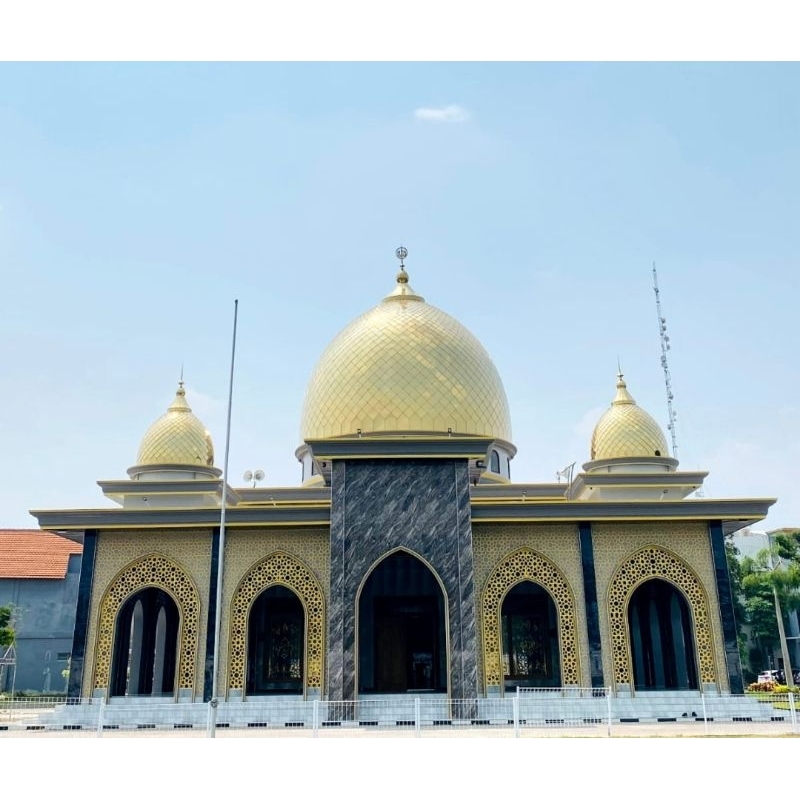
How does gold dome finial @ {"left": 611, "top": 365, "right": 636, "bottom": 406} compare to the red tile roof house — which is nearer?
gold dome finial @ {"left": 611, "top": 365, "right": 636, "bottom": 406}

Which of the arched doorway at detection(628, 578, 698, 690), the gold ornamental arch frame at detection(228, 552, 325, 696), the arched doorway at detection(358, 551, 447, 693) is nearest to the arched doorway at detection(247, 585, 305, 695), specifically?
the gold ornamental arch frame at detection(228, 552, 325, 696)

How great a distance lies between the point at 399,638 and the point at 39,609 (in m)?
21.1

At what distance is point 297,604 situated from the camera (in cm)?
2098

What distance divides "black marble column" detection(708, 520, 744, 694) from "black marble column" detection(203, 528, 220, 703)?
39.8 feet

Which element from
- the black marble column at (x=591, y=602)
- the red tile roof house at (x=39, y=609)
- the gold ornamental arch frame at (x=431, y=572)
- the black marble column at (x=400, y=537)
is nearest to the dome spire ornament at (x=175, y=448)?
the black marble column at (x=400, y=537)

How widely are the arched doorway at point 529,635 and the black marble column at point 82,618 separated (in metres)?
10.6

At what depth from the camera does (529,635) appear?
21.5 metres

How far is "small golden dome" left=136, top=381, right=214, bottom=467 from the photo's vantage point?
23.6m

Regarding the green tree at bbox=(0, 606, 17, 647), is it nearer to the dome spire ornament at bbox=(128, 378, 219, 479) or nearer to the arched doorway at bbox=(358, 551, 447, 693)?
the dome spire ornament at bbox=(128, 378, 219, 479)

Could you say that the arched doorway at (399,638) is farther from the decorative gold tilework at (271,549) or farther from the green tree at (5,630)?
the green tree at (5,630)

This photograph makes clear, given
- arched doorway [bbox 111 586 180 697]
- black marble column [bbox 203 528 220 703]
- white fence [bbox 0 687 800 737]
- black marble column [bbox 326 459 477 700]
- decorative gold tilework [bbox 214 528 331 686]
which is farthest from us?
arched doorway [bbox 111 586 180 697]

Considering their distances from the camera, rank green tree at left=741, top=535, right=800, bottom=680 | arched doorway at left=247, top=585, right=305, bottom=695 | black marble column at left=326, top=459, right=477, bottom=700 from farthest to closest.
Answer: green tree at left=741, top=535, right=800, bottom=680, arched doorway at left=247, top=585, right=305, bottom=695, black marble column at left=326, top=459, right=477, bottom=700
